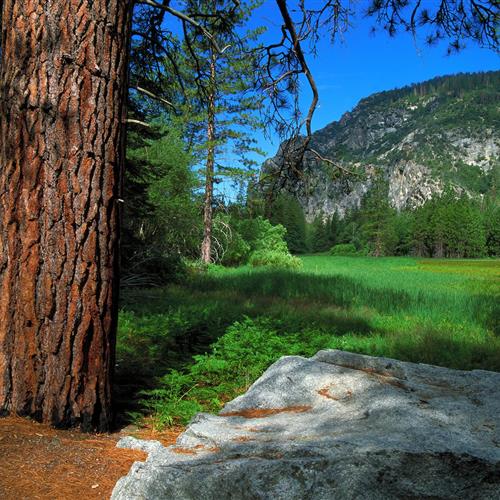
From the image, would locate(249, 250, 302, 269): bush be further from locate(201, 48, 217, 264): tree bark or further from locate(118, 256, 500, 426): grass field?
locate(118, 256, 500, 426): grass field

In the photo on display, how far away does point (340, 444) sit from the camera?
6.09 feet

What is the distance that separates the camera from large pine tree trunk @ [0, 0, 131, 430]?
9.44 feet

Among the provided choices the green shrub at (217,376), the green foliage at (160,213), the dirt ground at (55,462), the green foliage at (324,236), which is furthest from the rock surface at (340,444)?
the green foliage at (324,236)

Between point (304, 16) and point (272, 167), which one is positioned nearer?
point (304, 16)

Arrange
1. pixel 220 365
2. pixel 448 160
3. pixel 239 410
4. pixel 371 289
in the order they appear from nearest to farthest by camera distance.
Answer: pixel 239 410, pixel 220 365, pixel 371 289, pixel 448 160

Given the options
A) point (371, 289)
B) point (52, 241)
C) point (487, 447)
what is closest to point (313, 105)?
point (52, 241)

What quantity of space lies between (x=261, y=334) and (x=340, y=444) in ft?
13.9

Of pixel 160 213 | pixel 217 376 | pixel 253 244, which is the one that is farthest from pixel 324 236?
pixel 217 376

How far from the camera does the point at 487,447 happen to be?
1.87m

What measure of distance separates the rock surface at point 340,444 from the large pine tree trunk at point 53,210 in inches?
25.4

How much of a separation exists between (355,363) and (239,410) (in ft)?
2.97

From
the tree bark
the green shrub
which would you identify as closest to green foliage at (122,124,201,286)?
the tree bark

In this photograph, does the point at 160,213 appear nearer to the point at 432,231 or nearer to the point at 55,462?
the point at 55,462

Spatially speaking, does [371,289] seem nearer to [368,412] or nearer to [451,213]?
[368,412]
